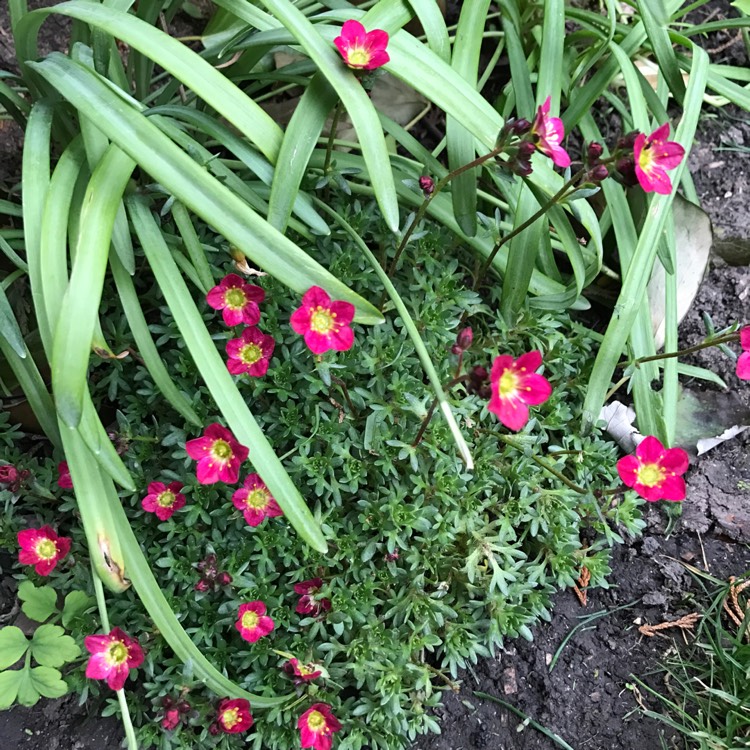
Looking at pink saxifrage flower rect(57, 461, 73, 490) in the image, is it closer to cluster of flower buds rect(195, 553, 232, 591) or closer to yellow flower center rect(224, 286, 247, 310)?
cluster of flower buds rect(195, 553, 232, 591)

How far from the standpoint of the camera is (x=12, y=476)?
1.77m

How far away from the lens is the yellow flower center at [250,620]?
164 cm

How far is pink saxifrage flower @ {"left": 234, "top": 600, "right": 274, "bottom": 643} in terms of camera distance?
64.4 inches

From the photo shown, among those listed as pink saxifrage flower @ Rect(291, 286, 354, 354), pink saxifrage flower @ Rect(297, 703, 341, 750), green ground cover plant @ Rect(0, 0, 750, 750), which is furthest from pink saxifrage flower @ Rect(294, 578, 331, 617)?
pink saxifrage flower @ Rect(291, 286, 354, 354)

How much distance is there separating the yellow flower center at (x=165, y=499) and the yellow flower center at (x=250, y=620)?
33 centimetres

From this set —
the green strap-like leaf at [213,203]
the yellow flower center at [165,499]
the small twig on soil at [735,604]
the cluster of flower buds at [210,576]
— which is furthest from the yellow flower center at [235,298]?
the small twig on soil at [735,604]

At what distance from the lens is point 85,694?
1683 mm

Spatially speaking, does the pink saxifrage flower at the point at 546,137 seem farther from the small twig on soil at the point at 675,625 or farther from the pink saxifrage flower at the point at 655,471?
the small twig on soil at the point at 675,625

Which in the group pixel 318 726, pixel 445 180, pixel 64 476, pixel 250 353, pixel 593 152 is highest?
pixel 593 152

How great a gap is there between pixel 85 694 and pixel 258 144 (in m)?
1.38

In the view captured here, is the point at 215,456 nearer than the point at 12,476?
Yes

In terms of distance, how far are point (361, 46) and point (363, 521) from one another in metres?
1.13

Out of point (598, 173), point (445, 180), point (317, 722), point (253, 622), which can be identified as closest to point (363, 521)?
point (253, 622)

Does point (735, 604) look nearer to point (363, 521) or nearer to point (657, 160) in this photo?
point (363, 521)
